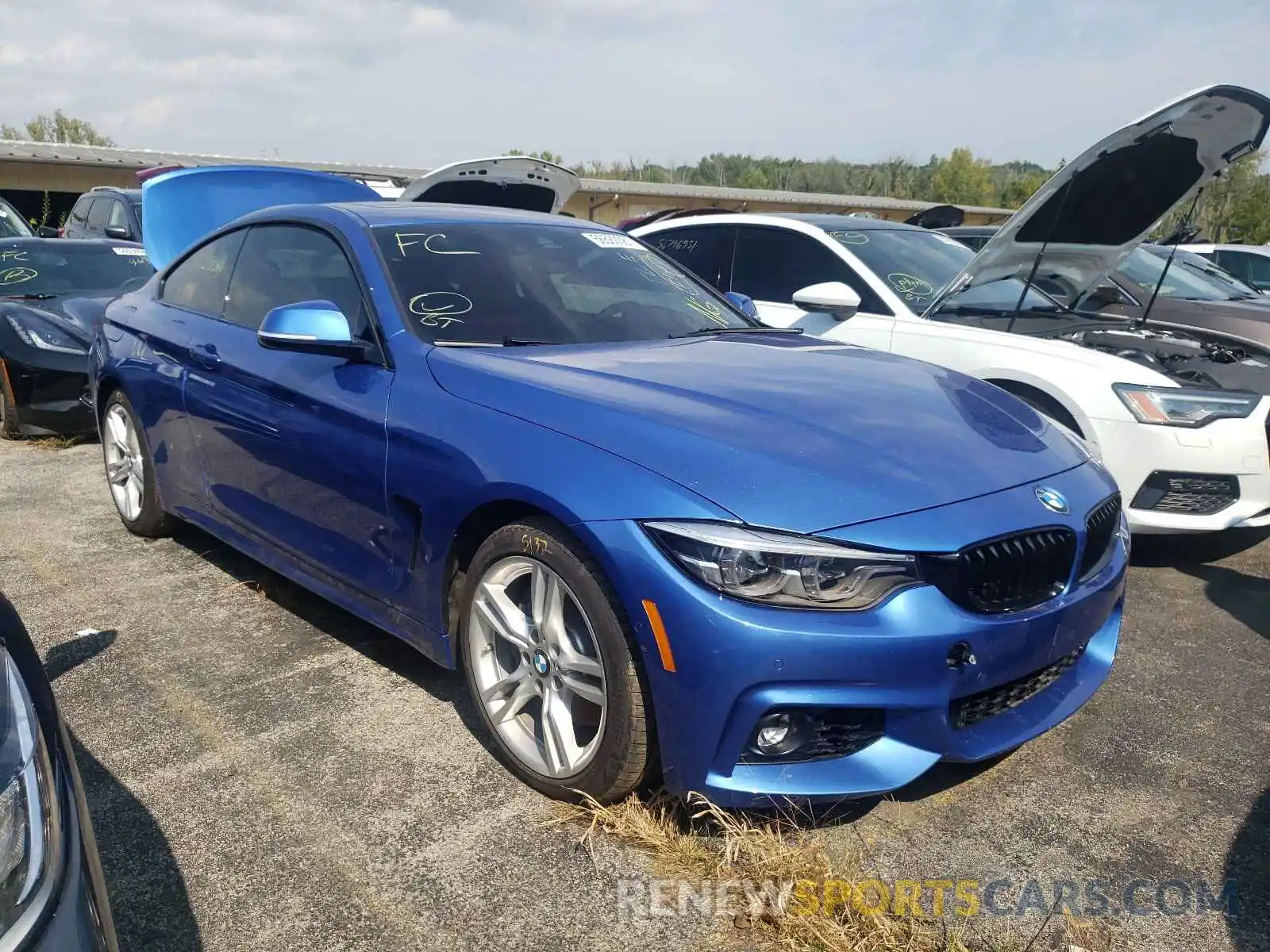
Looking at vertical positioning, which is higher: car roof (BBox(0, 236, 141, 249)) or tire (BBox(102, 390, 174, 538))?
car roof (BBox(0, 236, 141, 249))

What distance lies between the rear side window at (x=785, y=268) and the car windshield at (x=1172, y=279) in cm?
295

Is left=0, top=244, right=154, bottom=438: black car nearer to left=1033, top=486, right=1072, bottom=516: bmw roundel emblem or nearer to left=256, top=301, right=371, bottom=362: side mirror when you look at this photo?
left=256, top=301, right=371, bottom=362: side mirror

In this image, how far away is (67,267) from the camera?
7.82 metres

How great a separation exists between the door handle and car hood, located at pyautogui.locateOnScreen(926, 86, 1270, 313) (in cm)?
347

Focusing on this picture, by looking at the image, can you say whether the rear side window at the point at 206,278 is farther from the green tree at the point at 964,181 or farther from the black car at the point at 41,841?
the green tree at the point at 964,181

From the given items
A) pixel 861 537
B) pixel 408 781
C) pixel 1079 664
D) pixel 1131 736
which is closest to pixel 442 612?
pixel 408 781

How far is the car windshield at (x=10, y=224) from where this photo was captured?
→ 1198 cm

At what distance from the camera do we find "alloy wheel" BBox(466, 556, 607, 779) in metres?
2.55

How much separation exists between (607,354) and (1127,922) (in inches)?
78.2

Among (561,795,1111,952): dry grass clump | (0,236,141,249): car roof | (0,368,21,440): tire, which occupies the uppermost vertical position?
(0,236,141,249): car roof

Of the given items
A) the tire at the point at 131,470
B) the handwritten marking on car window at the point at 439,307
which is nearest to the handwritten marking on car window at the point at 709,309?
the handwritten marking on car window at the point at 439,307

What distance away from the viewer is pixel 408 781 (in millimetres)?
2781

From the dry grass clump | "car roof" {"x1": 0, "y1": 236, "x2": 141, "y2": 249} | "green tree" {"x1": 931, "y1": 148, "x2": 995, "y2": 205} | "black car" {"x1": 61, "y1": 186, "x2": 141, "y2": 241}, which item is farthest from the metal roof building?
"green tree" {"x1": 931, "y1": 148, "x2": 995, "y2": 205}

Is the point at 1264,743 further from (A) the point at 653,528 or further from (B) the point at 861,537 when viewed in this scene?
(A) the point at 653,528
